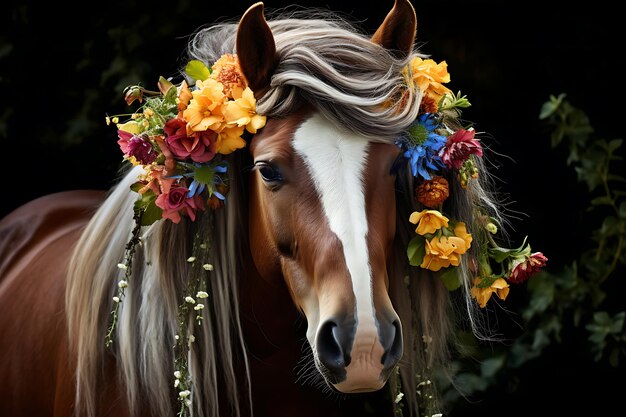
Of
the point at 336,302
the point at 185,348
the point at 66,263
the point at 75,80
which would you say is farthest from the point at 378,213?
the point at 75,80

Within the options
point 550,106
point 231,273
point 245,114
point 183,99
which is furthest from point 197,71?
point 550,106

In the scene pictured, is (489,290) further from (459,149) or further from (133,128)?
(133,128)

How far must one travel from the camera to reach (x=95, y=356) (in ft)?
7.79

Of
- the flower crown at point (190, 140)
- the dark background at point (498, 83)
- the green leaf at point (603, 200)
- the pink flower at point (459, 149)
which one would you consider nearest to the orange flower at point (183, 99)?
the flower crown at point (190, 140)

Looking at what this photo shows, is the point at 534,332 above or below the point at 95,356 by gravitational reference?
below

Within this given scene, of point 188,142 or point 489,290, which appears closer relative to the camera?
point 188,142

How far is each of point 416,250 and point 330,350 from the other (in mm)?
398

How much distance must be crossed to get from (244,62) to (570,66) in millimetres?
2477

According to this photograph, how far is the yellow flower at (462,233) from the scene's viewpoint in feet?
7.26

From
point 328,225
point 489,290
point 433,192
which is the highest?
point 328,225

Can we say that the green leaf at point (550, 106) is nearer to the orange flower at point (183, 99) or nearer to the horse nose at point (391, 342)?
the orange flower at point (183, 99)

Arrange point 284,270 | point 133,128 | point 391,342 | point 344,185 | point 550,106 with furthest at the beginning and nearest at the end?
point 550,106 → point 133,128 → point 284,270 → point 344,185 → point 391,342

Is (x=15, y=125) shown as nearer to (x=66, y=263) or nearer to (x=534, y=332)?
(x=66, y=263)

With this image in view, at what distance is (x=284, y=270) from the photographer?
6.99 ft
